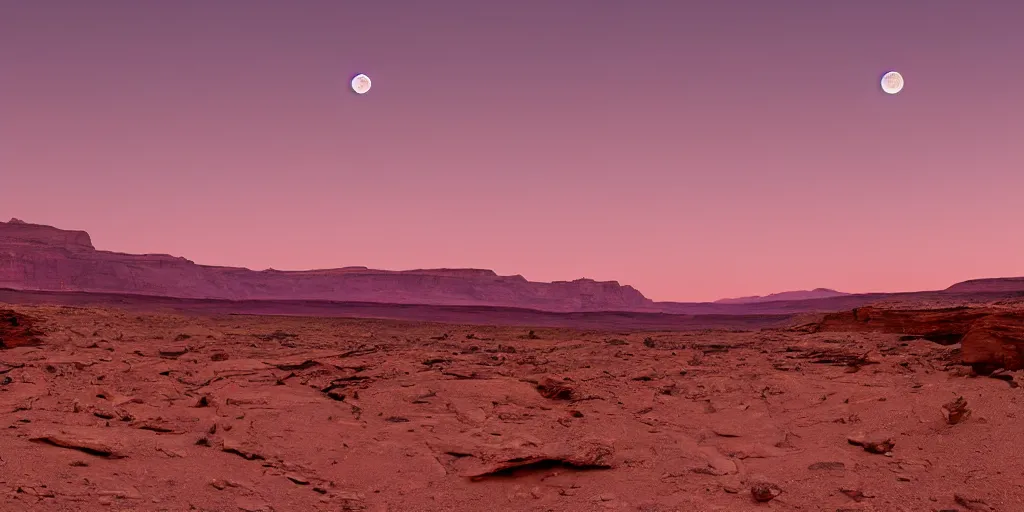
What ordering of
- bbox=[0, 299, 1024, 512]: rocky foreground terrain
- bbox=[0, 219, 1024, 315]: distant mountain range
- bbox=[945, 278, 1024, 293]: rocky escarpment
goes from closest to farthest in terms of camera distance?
1. bbox=[0, 299, 1024, 512]: rocky foreground terrain
2. bbox=[945, 278, 1024, 293]: rocky escarpment
3. bbox=[0, 219, 1024, 315]: distant mountain range

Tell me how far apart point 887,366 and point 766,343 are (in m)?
6.04

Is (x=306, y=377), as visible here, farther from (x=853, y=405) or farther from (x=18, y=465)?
(x=853, y=405)

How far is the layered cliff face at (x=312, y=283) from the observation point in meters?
99.9

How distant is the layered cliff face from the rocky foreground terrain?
339 ft

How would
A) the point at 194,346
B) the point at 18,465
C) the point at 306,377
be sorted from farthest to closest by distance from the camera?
1. the point at 194,346
2. the point at 306,377
3. the point at 18,465

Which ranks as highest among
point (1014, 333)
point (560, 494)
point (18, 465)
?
point (1014, 333)

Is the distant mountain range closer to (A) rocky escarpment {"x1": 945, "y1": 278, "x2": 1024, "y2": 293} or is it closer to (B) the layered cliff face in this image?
(B) the layered cliff face

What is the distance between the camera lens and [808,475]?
7.78m

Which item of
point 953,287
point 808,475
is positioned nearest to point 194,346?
point 808,475

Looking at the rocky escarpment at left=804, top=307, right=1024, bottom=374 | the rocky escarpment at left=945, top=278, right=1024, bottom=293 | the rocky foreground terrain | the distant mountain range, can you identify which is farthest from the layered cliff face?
the rocky escarpment at left=804, top=307, right=1024, bottom=374

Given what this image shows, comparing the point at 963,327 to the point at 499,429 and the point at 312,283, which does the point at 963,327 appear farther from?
the point at 312,283

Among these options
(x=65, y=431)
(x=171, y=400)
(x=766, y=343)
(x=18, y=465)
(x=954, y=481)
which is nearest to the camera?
(x=18, y=465)

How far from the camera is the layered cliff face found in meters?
99.9

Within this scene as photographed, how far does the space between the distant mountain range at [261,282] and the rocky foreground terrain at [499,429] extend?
246 feet
